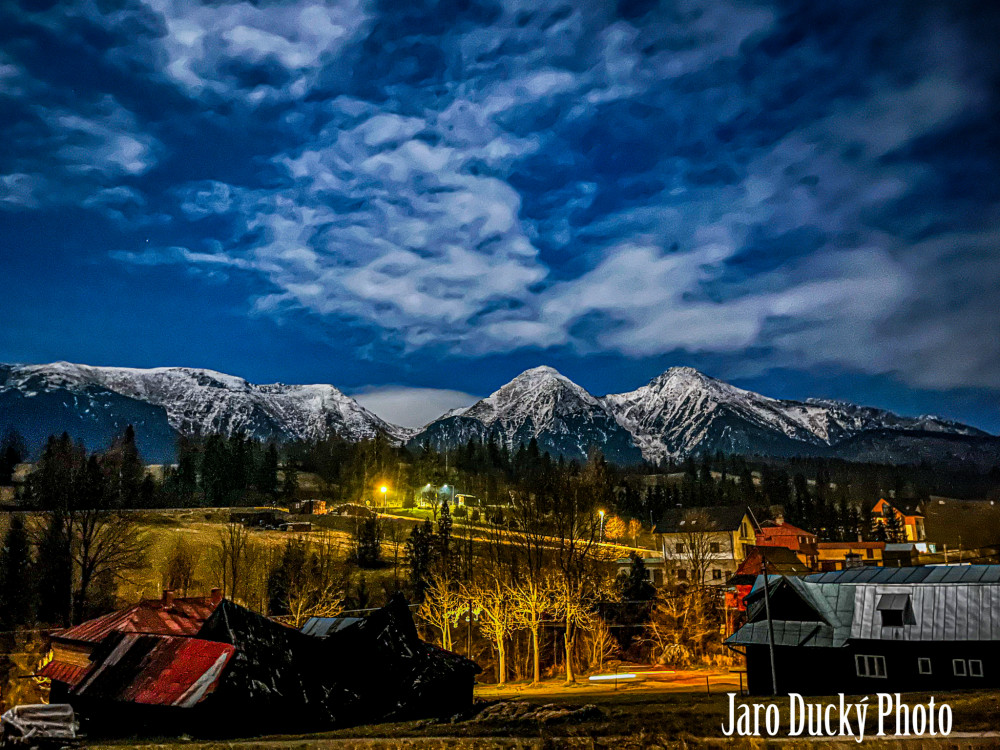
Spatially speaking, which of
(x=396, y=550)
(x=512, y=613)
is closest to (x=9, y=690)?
(x=512, y=613)

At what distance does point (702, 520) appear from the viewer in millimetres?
90250

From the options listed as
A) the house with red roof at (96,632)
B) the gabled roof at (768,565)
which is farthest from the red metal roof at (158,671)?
the gabled roof at (768,565)

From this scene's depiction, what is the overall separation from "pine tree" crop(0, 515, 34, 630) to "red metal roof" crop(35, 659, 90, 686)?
2750 centimetres

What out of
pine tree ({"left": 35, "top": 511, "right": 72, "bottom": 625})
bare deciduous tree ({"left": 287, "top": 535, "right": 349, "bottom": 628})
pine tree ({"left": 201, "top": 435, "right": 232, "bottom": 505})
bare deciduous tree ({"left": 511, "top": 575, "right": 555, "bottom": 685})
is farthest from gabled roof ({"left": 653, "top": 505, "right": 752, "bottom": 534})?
pine tree ({"left": 201, "top": 435, "right": 232, "bottom": 505})

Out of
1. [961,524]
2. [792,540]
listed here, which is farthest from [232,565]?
[961,524]

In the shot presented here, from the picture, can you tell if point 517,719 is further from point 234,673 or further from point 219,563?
point 219,563

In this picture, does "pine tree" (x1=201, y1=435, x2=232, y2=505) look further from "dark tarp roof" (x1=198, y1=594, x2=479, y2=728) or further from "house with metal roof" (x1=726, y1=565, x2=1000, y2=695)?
"dark tarp roof" (x1=198, y1=594, x2=479, y2=728)

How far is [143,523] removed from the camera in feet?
299

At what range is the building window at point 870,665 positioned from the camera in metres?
30.9

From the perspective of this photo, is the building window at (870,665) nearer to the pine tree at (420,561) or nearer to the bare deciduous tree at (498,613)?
the bare deciduous tree at (498,613)

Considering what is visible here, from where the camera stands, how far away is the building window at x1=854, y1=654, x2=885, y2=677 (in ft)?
101

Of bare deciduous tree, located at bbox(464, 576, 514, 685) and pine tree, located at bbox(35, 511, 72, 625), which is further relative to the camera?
pine tree, located at bbox(35, 511, 72, 625)

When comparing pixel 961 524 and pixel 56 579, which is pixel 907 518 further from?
pixel 56 579

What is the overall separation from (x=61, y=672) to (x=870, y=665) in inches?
1380
